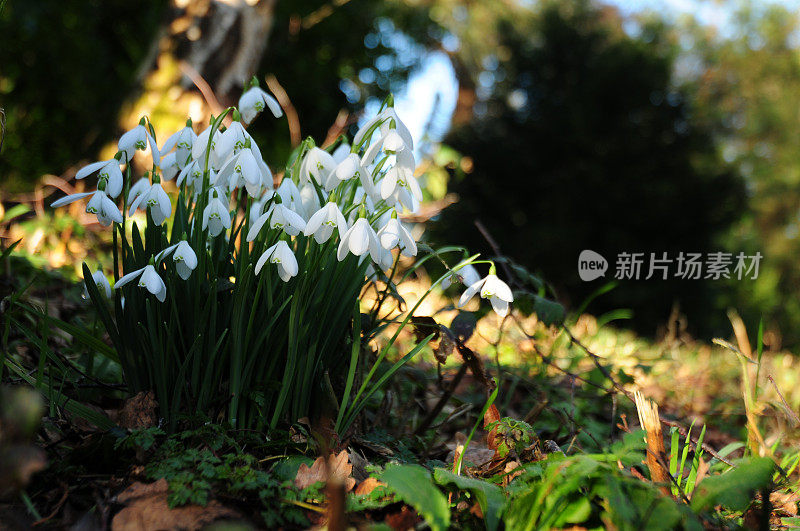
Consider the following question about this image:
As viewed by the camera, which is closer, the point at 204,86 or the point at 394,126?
the point at 394,126

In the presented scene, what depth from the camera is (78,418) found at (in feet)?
4.19

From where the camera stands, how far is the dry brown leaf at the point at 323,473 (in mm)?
1097

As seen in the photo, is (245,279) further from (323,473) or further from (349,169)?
(323,473)

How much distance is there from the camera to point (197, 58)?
3676mm

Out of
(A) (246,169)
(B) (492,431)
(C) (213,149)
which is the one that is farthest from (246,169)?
(B) (492,431)

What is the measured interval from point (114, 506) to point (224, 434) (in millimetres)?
251

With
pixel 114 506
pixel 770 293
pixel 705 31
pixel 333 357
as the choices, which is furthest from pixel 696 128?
pixel 705 31

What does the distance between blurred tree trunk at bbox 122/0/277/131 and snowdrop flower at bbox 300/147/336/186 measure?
2.49 metres

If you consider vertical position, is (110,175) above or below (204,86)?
below

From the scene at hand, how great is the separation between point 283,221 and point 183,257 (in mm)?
217

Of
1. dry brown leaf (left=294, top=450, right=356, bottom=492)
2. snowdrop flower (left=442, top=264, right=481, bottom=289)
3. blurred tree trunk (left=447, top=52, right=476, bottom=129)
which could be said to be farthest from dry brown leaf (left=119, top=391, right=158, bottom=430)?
blurred tree trunk (left=447, top=52, right=476, bottom=129)

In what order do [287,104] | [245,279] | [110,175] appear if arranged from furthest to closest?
1. [287,104]
2. [110,175]
3. [245,279]

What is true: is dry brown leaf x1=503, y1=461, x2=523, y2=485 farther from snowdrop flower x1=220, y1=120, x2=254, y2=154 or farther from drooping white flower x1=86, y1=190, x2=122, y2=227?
drooping white flower x1=86, y1=190, x2=122, y2=227

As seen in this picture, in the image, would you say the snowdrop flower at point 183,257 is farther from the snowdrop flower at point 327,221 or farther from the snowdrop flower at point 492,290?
the snowdrop flower at point 492,290
